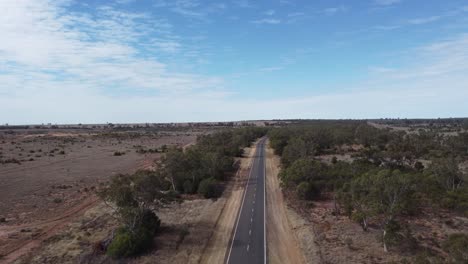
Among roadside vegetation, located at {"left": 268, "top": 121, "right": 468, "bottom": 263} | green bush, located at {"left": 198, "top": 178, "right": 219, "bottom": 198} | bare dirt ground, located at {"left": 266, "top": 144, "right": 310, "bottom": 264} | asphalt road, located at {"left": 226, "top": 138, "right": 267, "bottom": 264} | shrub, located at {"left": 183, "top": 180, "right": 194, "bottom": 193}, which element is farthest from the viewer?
shrub, located at {"left": 183, "top": 180, "right": 194, "bottom": 193}

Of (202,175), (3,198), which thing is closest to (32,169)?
(3,198)

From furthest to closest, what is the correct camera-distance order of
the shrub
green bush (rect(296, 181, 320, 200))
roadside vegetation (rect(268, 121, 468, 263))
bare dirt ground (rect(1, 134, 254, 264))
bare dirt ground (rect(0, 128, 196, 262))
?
1. the shrub
2. green bush (rect(296, 181, 320, 200))
3. bare dirt ground (rect(0, 128, 196, 262))
4. roadside vegetation (rect(268, 121, 468, 263))
5. bare dirt ground (rect(1, 134, 254, 264))

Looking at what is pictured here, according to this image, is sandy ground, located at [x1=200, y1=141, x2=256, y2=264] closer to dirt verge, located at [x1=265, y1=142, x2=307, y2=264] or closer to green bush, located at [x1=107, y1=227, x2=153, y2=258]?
dirt verge, located at [x1=265, y1=142, x2=307, y2=264]

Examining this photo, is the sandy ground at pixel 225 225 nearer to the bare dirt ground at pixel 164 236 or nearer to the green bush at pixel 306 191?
the bare dirt ground at pixel 164 236

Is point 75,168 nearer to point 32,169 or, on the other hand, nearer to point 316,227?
point 32,169

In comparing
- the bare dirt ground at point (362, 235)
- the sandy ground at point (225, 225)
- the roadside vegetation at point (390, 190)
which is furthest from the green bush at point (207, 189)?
the bare dirt ground at point (362, 235)

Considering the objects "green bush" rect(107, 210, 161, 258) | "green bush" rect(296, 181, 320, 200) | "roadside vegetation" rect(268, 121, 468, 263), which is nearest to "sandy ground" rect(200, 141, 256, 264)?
"green bush" rect(107, 210, 161, 258)

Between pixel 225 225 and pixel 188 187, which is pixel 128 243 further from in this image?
pixel 188 187
